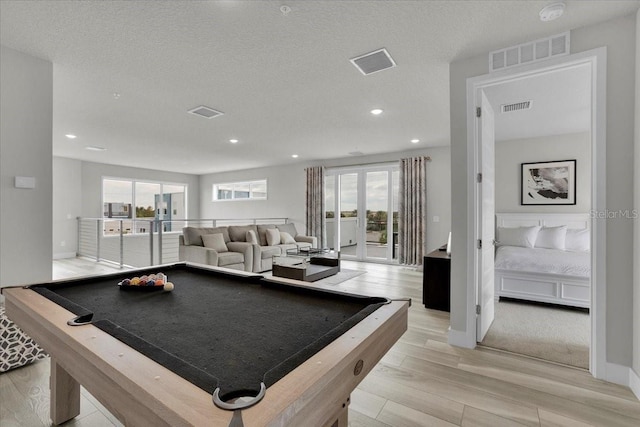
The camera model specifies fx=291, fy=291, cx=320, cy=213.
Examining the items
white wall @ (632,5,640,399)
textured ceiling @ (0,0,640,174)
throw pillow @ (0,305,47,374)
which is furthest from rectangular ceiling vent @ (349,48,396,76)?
throw pillow @ (0,305,47,374)

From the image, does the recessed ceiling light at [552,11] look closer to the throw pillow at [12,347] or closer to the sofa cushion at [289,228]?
the throw pillow at [12,347]

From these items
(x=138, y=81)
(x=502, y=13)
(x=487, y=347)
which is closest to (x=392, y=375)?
(x=487, y=347)

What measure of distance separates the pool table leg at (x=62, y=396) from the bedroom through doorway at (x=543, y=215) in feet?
9.91

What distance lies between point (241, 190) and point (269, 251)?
3.95 m

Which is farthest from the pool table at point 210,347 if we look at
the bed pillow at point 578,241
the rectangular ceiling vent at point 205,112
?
the bed pillow at point 578,241

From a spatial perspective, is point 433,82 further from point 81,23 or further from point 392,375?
point 81,23

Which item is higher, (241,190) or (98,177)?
(98,177)

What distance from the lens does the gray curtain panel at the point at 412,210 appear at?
19.7ft

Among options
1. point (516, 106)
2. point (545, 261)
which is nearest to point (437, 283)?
point (545, 261)

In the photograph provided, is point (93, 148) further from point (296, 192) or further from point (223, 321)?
point (223, 321)

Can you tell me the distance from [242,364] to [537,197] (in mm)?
5763

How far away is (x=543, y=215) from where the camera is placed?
4859 mm

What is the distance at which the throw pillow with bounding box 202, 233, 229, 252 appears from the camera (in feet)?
16.7

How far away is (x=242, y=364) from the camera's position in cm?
85
